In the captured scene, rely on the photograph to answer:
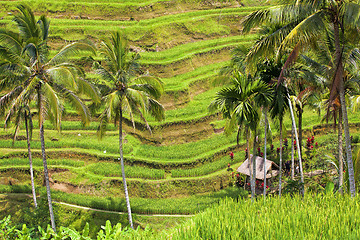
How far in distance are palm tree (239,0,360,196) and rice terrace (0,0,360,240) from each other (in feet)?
0.15

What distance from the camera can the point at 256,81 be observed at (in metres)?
16.3

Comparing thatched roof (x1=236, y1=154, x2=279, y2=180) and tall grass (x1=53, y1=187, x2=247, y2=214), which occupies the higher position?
thatched roof (x1=236, y1=154, x2=279, y2=180)

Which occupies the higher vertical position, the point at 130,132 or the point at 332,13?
the point at 332,13

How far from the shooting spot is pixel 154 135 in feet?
90.3

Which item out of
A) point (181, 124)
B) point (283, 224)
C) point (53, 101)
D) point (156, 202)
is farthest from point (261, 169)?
point (283, 224)

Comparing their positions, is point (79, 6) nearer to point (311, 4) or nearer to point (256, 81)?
point (256, 81)

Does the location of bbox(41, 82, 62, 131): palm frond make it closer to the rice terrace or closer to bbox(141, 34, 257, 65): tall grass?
the rice terrace

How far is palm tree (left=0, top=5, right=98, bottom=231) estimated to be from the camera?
14570 mm

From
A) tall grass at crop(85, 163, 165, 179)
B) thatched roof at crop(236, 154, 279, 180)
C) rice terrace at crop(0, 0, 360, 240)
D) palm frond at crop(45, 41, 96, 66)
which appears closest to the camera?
rice terrace at crop(0, 0, 360, 240)

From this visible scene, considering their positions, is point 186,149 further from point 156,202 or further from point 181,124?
point 156,202

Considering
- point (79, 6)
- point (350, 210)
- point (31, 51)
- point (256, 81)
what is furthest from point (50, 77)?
point (79, 6)

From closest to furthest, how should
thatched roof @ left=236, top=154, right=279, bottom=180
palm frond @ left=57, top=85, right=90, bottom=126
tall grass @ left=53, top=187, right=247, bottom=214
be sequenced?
palm frond @ left=57, top=85, right=90, bottom=126 → tall grass @ left=53, top=187, right=247, bottom=214 → thatched roof @ left=236, top=154, right=279, bottom=180

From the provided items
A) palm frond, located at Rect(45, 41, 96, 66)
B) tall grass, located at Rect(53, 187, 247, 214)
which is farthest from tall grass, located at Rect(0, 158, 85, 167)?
palm frond, located at Rect(45, 41, 96, 66)

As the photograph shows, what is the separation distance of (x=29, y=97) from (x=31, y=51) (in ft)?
7.45
